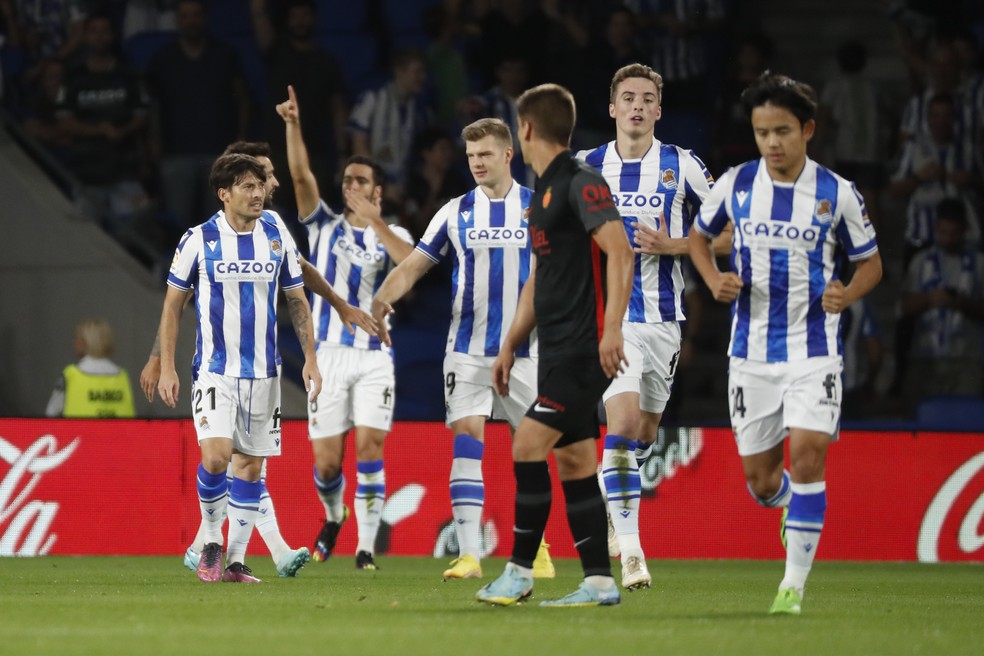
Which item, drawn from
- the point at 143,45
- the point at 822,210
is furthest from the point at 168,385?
the point at 143,45

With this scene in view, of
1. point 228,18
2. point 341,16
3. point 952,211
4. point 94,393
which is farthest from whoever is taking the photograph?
point 228,18

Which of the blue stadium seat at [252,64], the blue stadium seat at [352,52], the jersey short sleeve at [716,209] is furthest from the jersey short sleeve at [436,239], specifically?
the blue stadium seat at [252,64]

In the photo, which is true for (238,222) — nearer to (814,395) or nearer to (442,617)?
(442,617)

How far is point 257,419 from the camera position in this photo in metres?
8.17

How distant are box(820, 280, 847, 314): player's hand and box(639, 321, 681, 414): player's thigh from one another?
1940 millimetres

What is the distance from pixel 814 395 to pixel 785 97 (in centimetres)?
116

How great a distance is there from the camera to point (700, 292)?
14297 mm

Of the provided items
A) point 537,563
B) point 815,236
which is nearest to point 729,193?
point 815,236

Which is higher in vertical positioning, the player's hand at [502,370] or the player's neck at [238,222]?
the player's neck at [238,222]

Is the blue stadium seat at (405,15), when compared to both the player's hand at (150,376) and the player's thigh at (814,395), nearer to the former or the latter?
the player's hand at (150,376)

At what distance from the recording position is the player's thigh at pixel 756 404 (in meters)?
6.62

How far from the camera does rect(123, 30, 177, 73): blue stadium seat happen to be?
1570cm

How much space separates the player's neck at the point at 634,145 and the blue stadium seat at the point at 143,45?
826 centimetres

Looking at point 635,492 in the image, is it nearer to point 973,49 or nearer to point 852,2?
point 973,49
